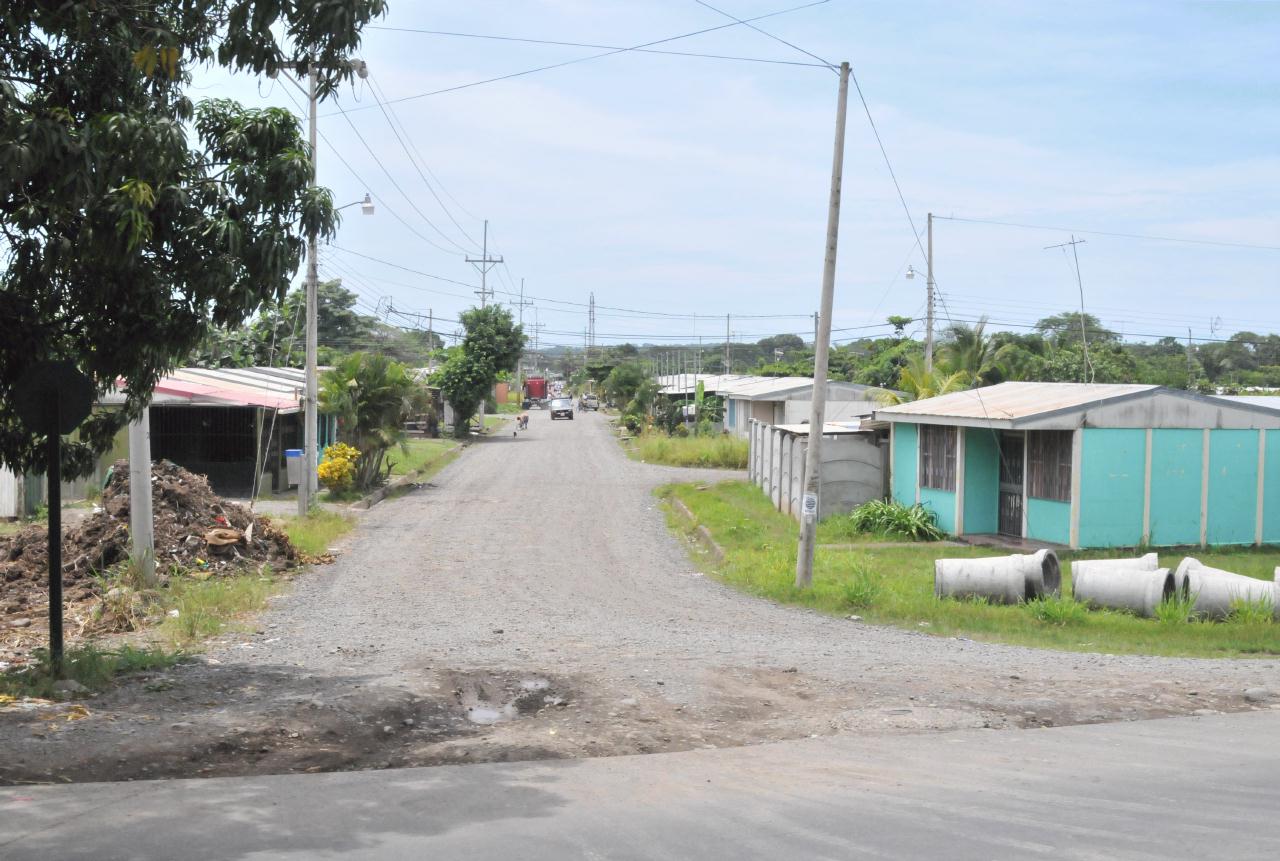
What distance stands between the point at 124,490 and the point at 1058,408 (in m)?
15.1

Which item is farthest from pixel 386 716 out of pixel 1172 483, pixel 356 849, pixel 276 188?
pixel 1172 483

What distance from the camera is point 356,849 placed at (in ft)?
18.7

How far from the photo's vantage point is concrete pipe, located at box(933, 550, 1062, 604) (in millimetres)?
15086

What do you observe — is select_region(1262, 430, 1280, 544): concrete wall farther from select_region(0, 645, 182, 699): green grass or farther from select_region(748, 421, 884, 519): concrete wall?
select_region(0, 645, 182, 699): green grass

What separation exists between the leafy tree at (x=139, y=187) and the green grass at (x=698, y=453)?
33.9 m

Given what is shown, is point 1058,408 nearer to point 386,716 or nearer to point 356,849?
point 386,716

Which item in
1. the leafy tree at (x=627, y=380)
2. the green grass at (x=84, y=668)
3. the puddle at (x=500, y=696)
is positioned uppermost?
the leafy tree at (x=627, y=380)

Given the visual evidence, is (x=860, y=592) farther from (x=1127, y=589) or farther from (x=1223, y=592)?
(x=1223, y=592)

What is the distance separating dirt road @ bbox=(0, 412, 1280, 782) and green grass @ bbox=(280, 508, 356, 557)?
8.25ft

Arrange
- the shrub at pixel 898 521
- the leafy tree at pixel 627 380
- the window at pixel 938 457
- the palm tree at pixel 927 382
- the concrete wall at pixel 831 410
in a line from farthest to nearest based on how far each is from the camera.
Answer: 1. the leafy tree at pixel 627 380
2. the concrete wall at pixel 831 410
3. the palm tree at pixel 927 382
4. the window at pixel 938 457
5. the shrub at pixel 898 521

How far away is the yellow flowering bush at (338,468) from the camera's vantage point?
2908 cm

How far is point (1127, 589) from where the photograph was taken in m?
14.6

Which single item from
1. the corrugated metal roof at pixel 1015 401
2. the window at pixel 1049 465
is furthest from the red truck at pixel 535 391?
the window at pixel 1049 465

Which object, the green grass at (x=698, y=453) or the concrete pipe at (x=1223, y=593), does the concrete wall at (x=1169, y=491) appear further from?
the green grass at (x=698, y=453)
